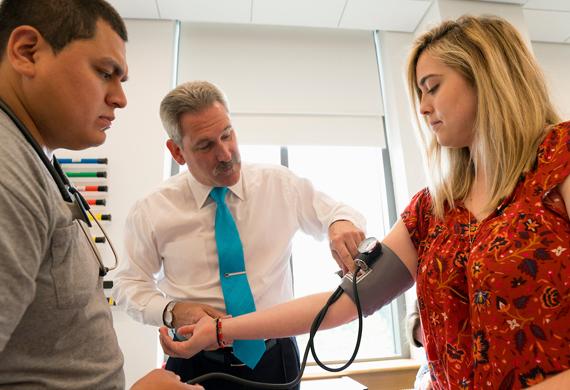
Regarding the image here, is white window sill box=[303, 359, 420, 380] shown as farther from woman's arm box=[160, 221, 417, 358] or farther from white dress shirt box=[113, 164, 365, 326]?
woman's arm box=[160, 221, 417, 358]

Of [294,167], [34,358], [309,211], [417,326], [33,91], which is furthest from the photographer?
[294,167]

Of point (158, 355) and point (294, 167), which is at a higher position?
point (294, 167)

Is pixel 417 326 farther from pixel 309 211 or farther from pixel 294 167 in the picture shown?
pixel 294 167

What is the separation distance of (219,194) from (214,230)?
5.2 inches

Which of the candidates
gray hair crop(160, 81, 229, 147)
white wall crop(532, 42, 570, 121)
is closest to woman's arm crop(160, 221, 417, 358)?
gray hair crop(160, 81, 229, 147)

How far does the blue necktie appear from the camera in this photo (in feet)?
3.83

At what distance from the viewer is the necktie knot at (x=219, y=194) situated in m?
1.38

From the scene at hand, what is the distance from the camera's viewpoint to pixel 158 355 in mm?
2449

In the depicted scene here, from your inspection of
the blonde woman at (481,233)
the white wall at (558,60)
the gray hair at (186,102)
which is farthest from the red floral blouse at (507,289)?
the white wall at (558,60)

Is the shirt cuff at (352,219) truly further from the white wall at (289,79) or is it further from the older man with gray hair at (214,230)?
the white wall at (289,79)

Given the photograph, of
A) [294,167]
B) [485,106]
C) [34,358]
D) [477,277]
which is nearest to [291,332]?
[477,277]

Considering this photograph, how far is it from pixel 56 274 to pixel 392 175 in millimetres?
2849

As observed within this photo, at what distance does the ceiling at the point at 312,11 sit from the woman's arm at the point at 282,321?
241cm

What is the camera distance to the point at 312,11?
9.72 ft
